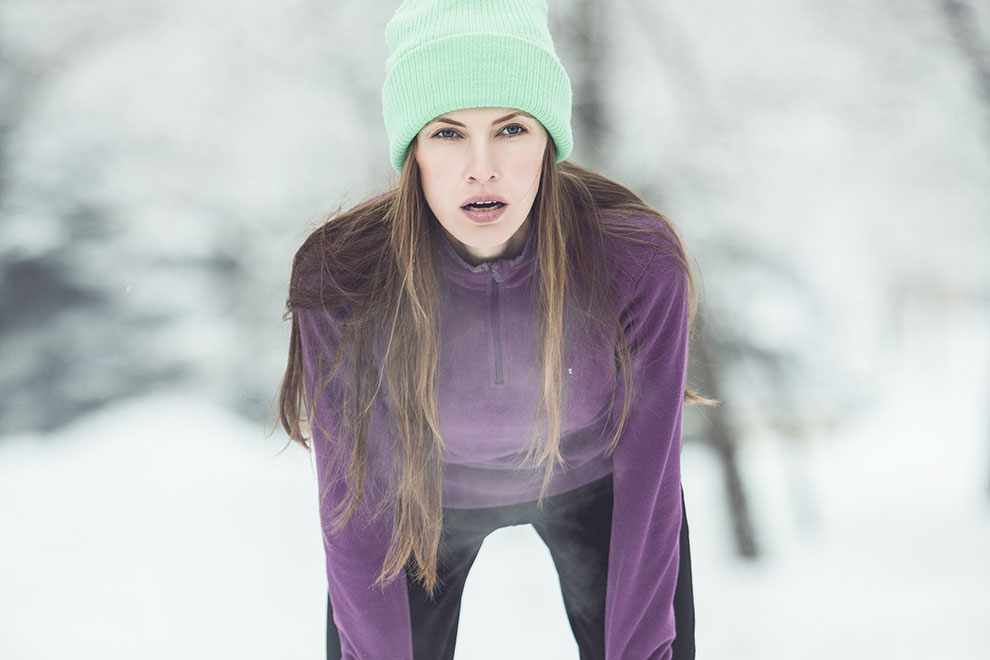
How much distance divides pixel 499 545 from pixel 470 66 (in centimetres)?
162

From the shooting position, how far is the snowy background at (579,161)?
2393 millimetres

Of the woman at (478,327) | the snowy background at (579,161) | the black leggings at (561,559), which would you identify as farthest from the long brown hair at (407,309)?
the snowy background at (579,161)

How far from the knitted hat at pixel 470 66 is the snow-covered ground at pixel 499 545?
4.51ft

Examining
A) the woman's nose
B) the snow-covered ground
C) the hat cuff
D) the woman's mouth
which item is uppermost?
the hat cuff

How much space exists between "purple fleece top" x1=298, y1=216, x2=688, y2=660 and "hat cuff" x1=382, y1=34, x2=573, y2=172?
177 mm

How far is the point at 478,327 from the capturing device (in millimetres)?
1174

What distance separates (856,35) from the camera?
8.03 ft

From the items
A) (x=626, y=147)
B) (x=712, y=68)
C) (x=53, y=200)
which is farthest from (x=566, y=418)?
(x=53, y=200)

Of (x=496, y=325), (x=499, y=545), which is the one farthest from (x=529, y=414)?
(x=499, y=545)

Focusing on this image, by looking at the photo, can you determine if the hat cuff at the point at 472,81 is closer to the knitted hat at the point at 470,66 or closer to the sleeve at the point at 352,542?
the knitted hat at the point at 470,66

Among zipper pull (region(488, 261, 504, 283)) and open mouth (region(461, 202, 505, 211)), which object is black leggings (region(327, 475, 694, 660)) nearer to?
zipper pull (region(488, 261, 504, 283))

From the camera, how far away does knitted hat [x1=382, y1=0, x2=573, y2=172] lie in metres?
1.05

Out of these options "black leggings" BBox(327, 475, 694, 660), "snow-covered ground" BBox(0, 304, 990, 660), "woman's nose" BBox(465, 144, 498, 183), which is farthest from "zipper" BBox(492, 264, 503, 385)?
"snow-covered ground" BBox(0, 304, 990, 660)

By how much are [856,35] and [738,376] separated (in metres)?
1.00
